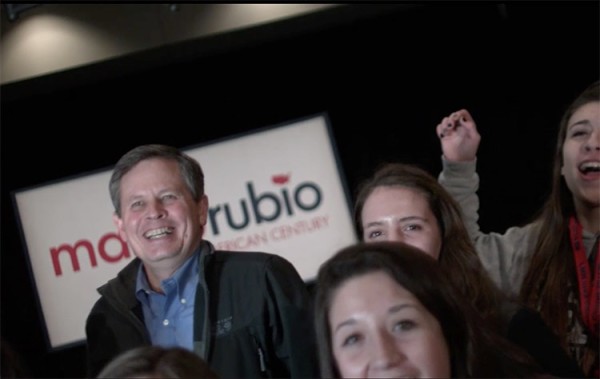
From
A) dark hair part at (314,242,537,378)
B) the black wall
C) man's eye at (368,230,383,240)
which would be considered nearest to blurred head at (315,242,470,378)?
dark hair part at (314,242,537,378)

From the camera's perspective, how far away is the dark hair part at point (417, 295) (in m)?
1.73

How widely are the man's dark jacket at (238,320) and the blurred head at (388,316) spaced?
21.0 inches

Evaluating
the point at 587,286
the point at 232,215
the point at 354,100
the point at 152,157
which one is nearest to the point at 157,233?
the point at 152,157

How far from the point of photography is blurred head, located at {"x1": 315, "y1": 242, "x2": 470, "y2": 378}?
5.38 ft

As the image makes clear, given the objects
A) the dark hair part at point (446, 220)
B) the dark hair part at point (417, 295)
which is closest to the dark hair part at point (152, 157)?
the dark hair part at point (446, 220)

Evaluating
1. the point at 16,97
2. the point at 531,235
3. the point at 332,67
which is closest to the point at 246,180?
the point at 332,67

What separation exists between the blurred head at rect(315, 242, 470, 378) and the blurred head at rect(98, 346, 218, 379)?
20cm

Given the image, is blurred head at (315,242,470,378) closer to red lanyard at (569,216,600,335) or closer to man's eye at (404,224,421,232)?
man's eye at (404,224,421,232)

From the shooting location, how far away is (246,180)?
5.74 meters

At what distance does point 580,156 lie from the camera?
8.57 feet

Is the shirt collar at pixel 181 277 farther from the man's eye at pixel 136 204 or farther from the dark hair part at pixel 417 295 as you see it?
the dark hair part at pixel 417 295

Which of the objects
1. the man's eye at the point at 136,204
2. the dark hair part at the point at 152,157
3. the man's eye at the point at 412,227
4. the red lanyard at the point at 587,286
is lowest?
the red lanyard at the point at 587,286

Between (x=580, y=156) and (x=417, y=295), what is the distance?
1.05 metres

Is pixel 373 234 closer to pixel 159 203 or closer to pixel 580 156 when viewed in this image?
pixel 159 203
